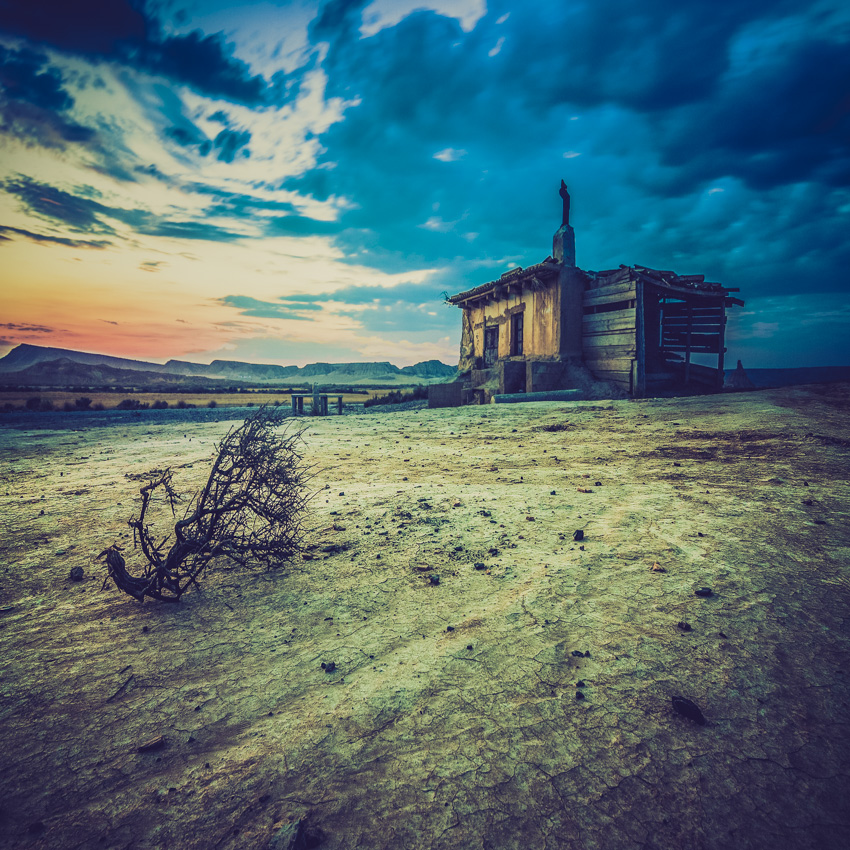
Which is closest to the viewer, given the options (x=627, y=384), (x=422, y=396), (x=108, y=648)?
(x=108, y=648)

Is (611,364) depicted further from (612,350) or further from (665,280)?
(665,280)

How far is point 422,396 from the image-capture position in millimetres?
25250

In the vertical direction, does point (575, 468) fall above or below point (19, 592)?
above

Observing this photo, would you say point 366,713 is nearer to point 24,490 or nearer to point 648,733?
point 648,733

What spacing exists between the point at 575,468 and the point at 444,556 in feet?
10.2

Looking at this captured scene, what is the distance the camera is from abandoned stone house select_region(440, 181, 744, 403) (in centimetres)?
1381

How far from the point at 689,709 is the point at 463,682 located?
1020 millimetres

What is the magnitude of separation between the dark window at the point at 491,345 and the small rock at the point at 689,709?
55.4ft

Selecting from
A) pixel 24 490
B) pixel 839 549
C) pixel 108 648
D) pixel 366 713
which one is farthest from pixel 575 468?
pixel 24 490

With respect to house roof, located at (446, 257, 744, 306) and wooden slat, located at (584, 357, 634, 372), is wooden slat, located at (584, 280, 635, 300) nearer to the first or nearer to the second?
house roof, located at (446, 257, 744, 306)

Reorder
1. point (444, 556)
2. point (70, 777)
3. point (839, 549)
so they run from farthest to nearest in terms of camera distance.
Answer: point (444, 556) → point (839, 549) → point (70, 777)

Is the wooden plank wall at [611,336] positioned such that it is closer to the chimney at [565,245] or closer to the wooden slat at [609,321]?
the wooden slat at [609,321]

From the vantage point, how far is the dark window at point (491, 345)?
60.0ft

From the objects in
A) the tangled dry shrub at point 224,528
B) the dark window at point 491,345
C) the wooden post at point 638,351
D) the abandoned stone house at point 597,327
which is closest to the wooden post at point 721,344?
the abandoned stone house at point 597,327
